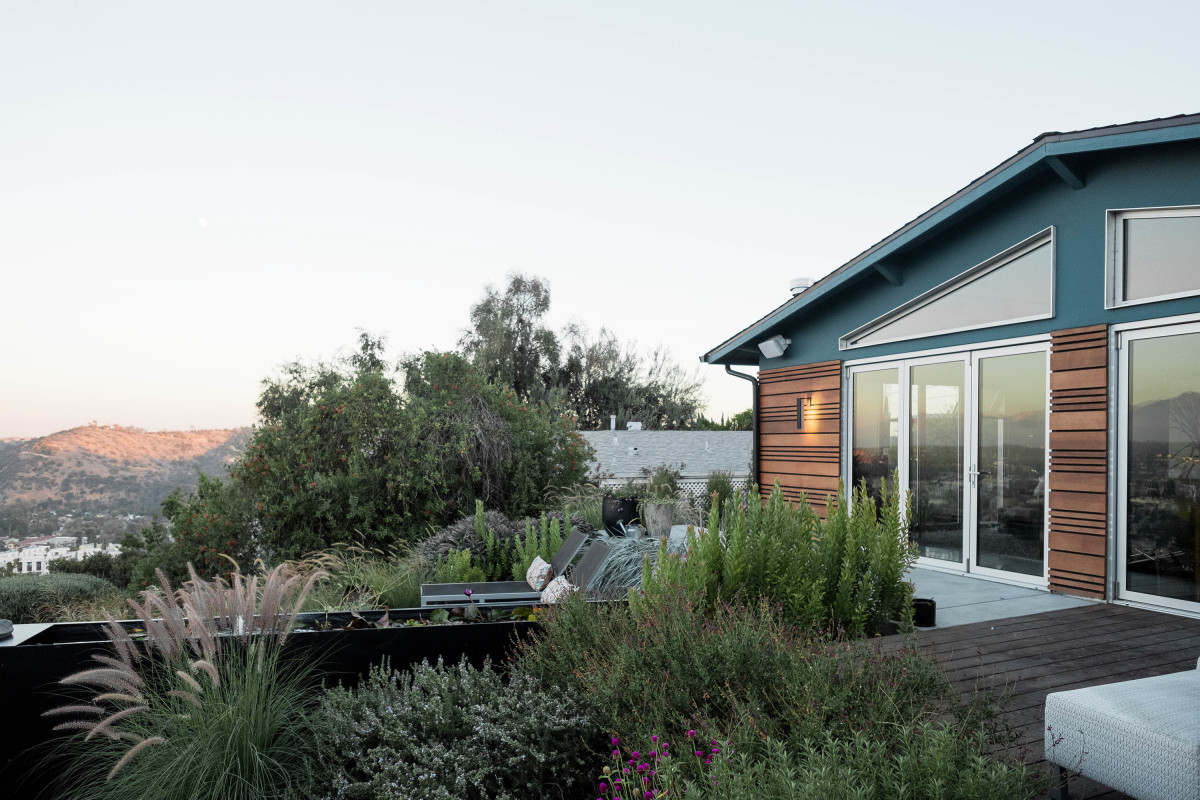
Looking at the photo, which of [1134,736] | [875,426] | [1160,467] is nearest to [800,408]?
[875,426]

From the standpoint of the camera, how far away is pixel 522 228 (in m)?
19.0

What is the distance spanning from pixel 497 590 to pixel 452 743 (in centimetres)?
277

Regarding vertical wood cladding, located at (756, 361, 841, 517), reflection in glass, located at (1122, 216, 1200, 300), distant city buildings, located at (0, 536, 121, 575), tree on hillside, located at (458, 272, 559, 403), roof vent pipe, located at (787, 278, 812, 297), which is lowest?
distant city buildings, located at (0, 536, 121, 575)

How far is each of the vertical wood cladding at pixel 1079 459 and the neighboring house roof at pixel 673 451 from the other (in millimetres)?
11598

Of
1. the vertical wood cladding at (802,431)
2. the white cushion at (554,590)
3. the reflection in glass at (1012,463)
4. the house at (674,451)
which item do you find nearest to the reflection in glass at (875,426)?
the vertical wood cladding at (802,431)

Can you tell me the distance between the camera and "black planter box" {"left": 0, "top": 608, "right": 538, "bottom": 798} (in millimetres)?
3072

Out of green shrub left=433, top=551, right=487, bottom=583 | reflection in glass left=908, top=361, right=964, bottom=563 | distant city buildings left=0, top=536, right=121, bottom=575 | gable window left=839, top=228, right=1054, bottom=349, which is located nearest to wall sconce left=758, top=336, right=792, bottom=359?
gable window left=839, top=228, right=1054, bottom=349

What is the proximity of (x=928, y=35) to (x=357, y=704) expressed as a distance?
36.8 feet

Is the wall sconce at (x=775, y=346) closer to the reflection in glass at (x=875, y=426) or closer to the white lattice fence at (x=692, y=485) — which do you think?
the reflection in glass at (x=875, y=426)

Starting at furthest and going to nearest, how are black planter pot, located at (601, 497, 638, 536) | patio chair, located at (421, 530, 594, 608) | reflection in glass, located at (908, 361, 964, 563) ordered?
1. reflection in glass, located at (908, 361, 964, 563)
2. black planter pot, located at (601, 497, 638, 536)
3. patio chair, located at (421, 530, 594, 608)

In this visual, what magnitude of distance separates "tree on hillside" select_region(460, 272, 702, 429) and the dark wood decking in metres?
22.1

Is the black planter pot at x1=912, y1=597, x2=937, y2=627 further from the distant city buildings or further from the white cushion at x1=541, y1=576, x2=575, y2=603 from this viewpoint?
the distant city buildings

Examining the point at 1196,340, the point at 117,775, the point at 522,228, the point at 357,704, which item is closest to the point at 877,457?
the point at 1196,340

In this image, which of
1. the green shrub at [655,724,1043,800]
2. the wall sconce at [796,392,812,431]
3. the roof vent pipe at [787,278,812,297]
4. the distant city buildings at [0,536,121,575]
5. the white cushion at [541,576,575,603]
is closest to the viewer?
the green shrub at [655,724,1043,800]
